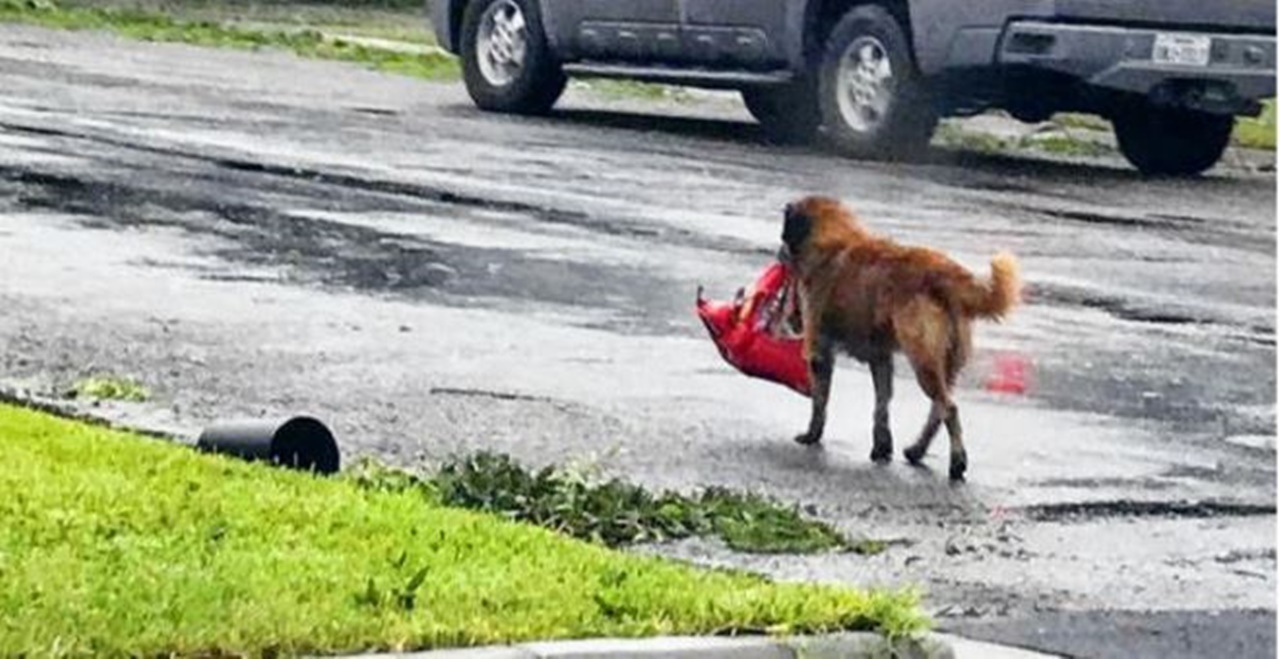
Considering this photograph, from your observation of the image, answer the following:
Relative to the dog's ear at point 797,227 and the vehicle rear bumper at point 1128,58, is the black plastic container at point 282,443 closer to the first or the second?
the dog's ear at point 797,227

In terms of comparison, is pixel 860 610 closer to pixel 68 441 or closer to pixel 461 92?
pixel 68 441

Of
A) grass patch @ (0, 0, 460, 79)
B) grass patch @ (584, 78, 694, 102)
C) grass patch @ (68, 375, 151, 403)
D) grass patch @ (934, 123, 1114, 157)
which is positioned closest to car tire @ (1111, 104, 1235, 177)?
grass patch @ (934, 123, 1114, 157)

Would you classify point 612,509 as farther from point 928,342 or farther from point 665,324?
point 665,324

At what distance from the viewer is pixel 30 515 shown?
265 inches

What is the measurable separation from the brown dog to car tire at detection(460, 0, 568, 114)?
1160cm

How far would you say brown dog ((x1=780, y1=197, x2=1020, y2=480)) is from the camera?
8.54m

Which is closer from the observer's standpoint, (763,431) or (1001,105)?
(763,431)

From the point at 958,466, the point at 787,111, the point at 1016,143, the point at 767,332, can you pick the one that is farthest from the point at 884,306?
the point at 1016,143

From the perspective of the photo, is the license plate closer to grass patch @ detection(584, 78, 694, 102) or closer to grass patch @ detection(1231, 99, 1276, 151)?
grass patch @ detection(1231, 99, 1276, 151)

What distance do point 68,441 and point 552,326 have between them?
133 inches

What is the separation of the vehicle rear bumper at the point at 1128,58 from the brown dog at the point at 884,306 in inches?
338

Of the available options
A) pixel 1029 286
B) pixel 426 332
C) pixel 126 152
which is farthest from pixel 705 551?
pixel 126 152

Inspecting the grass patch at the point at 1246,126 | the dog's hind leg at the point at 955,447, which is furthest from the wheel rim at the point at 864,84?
the dog's hind leg at the point at 955,447

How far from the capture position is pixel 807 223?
28.9ft
